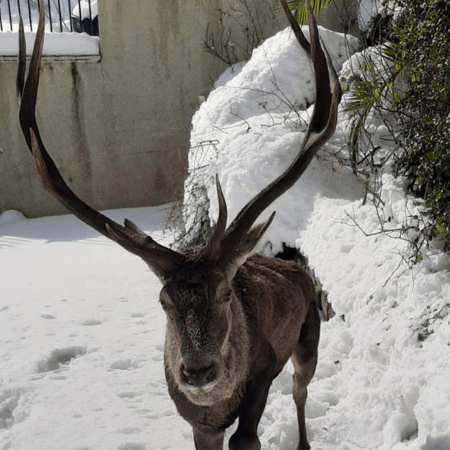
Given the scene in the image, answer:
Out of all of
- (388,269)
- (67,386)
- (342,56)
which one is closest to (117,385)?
(67,386)

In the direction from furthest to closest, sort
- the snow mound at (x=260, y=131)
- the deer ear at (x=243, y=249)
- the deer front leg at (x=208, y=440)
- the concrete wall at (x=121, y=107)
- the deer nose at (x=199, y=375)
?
the concrete wall at (x=121, y=107) → the snow mound at (x=260, y=131) → the deer front leg at (x=208, y=440) → the deer ear at (x=243, y=249) → the deer nose at (x=199, y=375)

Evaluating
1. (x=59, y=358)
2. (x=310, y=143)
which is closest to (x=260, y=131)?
(x=59, y=358)

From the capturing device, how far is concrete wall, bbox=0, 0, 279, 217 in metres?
9.66

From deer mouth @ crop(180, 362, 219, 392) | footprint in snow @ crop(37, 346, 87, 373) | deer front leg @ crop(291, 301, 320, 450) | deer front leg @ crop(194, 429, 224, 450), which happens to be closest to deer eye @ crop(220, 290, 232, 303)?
deer mouth @ crop(180, 362, 219, 392)

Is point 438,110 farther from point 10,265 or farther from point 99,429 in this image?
point 10,265

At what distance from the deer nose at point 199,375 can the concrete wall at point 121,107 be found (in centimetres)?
712

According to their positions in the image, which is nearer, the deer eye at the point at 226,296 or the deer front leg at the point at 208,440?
the deer eye at the point at 226,296

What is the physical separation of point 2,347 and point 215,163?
2726 millimetres

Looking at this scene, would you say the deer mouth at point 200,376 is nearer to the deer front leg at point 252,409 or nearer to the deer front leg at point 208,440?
the deer front leg at point 252,409

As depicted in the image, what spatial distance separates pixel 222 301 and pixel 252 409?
21.9 inches

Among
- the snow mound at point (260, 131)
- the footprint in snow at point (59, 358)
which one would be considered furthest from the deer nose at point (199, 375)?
the snow mound at point (260, 131)

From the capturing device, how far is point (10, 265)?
25.7 feet

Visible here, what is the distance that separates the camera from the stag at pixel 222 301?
2654mm

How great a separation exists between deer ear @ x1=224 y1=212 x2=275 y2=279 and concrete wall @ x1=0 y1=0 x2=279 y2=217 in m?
6.66
